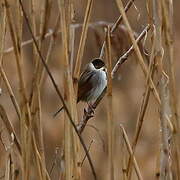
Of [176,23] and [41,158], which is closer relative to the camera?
[41,158]

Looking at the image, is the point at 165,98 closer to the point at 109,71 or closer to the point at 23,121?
the point at 109,71

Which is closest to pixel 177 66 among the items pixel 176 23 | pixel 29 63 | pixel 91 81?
pixel 176 23

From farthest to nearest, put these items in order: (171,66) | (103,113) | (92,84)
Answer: (103,113) → (92,84) → (171,66)

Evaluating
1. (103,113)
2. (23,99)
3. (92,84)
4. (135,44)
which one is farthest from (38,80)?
(103,113)

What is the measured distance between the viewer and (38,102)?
3.75ft

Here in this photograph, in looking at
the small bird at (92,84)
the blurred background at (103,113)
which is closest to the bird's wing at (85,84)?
the small bird at (92,84)

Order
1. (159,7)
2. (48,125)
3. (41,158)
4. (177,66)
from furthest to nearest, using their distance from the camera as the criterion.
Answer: (177,66), (48,125), (41,158), (159,7)

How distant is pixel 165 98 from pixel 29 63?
6.98ft

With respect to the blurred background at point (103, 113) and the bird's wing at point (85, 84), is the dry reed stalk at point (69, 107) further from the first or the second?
the blurred background at point (103, 113)

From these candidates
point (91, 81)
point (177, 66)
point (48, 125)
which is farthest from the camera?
point (177, 66)

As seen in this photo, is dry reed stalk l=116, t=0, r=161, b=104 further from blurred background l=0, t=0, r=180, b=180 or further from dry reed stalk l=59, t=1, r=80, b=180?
blurred background l=0, t=0, r=180, b=180

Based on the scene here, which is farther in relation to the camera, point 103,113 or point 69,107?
point 103,113

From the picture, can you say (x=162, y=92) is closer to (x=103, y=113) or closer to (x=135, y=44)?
(x=135, y=44)

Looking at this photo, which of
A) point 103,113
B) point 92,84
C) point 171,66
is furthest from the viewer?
point 103,113
